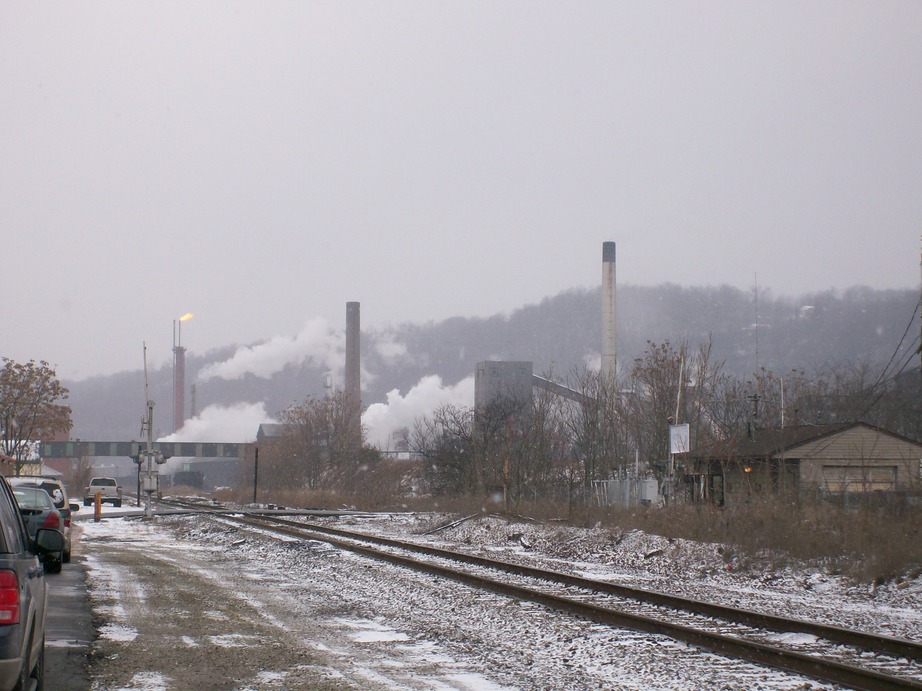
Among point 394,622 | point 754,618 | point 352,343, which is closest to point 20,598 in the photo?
point 394,622

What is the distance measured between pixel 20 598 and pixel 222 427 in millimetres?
149047

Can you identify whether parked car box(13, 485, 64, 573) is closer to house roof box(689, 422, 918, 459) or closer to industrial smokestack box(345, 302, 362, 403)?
house roof box(689, 422, 918, 459)

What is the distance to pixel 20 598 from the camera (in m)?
5.72

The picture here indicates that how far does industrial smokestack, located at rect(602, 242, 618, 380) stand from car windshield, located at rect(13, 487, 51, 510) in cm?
6575

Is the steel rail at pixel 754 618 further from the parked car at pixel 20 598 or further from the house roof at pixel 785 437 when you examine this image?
the house roof at pixel 785 437

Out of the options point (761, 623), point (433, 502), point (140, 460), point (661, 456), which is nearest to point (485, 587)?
point (761, 623)

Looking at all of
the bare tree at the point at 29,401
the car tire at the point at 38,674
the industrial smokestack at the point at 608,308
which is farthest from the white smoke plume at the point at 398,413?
the car tire at the point at 38,674

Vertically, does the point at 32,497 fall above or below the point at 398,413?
below

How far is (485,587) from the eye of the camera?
15461 mm

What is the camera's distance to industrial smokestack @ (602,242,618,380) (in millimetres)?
85750

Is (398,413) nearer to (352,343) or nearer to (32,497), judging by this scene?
(352,343)

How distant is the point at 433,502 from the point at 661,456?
18.2 m

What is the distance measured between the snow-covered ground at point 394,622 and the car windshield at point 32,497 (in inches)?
65.0

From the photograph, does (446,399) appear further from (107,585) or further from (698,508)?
(107,585)
